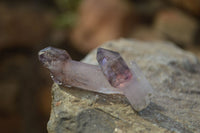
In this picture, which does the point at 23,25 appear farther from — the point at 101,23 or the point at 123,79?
the point at 123,79

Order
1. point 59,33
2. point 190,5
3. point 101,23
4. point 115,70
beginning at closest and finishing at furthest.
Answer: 1. point 115,70
2. point 190,5
3. point 101,23
4. point 59,33

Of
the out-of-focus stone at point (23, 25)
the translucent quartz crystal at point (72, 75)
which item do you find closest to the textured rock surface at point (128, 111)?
the translucent quartz crystal at point (72, 75)

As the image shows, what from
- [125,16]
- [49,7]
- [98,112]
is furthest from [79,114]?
[49,7]

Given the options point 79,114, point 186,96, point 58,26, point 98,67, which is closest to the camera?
point 79,114

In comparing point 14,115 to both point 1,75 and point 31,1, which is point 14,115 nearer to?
point 1,75

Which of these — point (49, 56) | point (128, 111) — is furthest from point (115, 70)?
point (49, 56)
